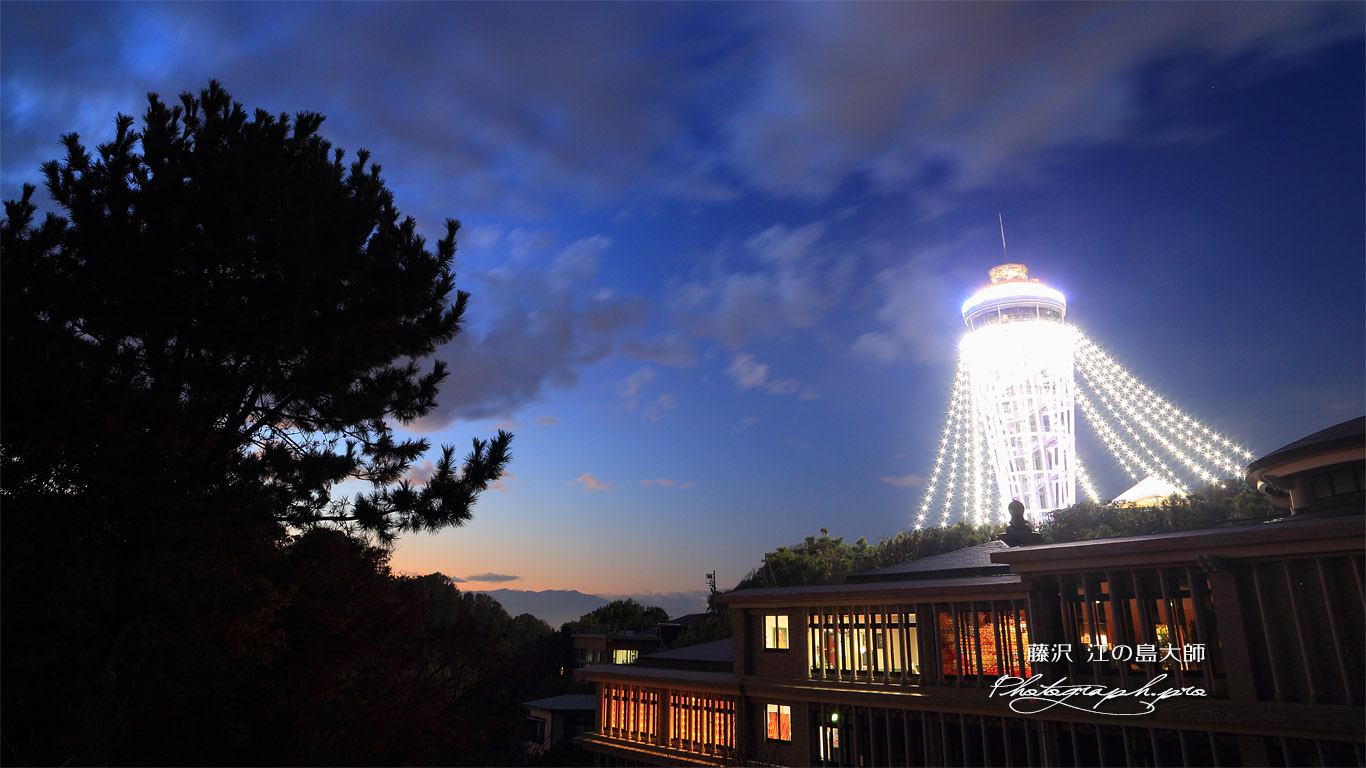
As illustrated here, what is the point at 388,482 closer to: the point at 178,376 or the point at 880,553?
the point at 178,376

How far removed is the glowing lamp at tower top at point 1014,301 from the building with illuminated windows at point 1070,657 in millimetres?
43550

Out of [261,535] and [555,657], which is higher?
[261,535]

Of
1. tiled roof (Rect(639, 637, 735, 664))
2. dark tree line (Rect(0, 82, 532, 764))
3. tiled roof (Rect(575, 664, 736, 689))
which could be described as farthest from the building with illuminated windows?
dark tree line (Rect(0, 82, 532, 764))

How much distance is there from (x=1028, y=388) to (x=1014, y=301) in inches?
289

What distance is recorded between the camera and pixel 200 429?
37.7 feet

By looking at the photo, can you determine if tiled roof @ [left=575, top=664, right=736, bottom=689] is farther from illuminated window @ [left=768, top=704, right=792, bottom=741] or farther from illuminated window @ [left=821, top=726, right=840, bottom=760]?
illuminated window @ [left=821, top=726, right=840, bottom=760]

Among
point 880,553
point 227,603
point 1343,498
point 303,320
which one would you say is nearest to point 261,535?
point 227,603

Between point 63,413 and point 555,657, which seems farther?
point 555,657

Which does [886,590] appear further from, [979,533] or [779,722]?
[979,533]

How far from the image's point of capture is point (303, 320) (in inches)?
482

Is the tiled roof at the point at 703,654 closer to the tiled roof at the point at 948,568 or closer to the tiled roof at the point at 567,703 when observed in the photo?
the tiled roof at the point at 948,568

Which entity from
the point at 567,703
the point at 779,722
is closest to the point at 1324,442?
the point at 779,722

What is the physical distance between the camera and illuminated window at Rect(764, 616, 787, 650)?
2384cm

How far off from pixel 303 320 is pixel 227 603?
4527 millimetres
